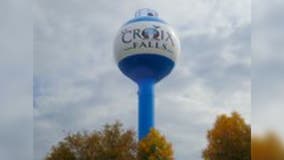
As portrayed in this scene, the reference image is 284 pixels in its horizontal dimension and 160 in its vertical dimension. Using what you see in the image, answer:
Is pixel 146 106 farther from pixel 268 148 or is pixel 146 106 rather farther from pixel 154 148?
pixel 268 148

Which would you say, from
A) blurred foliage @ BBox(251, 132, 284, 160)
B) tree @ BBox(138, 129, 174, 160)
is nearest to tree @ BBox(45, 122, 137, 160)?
tree @ BBox(138, 129, 174, 160)

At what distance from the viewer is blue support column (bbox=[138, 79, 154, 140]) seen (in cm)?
1295

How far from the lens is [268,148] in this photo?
2.05 meters

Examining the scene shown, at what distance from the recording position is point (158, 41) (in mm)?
12453

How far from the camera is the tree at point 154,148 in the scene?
39.9 ft

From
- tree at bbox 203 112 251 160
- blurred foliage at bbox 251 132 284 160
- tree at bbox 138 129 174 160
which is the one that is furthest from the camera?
tree at bbox 138 129 174 160

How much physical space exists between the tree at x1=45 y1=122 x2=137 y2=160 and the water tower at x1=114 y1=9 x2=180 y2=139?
63 centimetres

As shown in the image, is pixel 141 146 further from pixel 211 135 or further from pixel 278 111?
pixel 278 111

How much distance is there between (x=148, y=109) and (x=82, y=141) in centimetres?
204

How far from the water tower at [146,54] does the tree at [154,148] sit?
533 millimetres

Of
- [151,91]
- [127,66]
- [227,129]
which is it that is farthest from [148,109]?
[227,129]

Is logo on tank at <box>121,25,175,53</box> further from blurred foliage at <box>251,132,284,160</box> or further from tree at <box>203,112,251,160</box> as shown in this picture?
blurred foliage at <box>251,132,284,160</box>

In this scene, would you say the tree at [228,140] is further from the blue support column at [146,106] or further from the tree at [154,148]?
the blue support column at [146,106]

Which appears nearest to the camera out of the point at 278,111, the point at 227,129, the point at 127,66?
the point at 278,111
